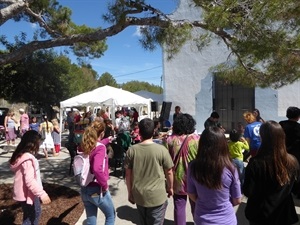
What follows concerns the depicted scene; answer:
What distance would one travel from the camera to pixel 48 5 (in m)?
7.15

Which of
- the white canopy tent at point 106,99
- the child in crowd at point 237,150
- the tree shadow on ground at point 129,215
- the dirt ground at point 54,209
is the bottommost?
the tree shadow on ground at point 129,215

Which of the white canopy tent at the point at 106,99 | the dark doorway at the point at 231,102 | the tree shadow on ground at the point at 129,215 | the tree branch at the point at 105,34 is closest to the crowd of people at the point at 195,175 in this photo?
the tree shadow on ground at the point at 129,215

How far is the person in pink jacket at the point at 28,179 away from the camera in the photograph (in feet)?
11.3

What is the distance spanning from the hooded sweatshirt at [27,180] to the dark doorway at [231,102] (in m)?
11.5

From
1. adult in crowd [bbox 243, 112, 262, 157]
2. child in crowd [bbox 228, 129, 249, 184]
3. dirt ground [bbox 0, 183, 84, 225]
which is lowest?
dirt ground [bbox 0, 183, 84, 225]

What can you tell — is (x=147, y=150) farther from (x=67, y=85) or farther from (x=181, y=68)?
(x=67, y=85)

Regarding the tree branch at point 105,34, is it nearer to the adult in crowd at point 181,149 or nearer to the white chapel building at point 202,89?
the adult in crowd at point 181,149

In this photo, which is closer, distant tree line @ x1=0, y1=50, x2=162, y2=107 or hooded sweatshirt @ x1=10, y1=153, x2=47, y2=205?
hooded sweatshirt @ x1=10, y1=153, x2=47, y2=205

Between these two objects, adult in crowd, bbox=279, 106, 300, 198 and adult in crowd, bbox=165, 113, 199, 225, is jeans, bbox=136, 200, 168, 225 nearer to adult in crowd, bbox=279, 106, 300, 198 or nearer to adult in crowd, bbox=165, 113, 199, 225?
adult in crowd, bbox=165, 113, 199, 225

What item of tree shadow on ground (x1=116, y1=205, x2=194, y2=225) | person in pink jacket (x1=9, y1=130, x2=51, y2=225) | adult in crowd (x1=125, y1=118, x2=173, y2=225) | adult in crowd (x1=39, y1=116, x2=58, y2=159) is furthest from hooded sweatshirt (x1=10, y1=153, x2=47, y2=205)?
adult in crowd (x1=39, y1=116, x2=58, y2=159)

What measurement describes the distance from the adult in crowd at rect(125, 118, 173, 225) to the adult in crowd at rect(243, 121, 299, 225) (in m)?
0.88

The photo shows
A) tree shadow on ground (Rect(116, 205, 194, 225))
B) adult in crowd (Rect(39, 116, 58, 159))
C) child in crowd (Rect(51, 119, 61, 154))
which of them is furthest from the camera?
child in crowd (Rect(51, 119, 61, 154))

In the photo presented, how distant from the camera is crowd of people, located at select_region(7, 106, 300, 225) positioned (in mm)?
2529

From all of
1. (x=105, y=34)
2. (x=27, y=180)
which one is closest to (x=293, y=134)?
(x=105, y=34)
